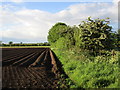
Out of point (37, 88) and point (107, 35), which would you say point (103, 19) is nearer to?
point (107, 35)

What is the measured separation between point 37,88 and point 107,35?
11.2 meters

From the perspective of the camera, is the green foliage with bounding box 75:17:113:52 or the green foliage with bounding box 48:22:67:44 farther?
the green foliage with bounding box 48:22:67:44

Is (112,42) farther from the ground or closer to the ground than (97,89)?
farther from the ground

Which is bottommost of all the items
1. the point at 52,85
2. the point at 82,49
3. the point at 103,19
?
the point at 52,85

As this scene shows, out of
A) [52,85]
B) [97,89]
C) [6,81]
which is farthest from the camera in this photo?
[6,81]

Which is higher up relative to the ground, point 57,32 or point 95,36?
point 57,32

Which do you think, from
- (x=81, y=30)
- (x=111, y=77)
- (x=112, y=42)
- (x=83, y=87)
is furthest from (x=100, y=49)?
(x=83, y=87)

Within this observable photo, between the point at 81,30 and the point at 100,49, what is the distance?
262cm

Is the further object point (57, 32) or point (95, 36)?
point (57, 32)

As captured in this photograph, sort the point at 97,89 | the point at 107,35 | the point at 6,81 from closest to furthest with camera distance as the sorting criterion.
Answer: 1. the point at 97,89
2. the point at 6,81
3. the point at 107,35

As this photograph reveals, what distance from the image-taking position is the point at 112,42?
17.7m

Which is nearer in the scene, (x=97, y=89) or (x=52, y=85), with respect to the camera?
(x=97, y=89)

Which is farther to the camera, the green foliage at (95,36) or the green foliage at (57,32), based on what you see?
the green foliage at (57,32)

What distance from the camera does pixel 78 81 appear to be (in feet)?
29.6
